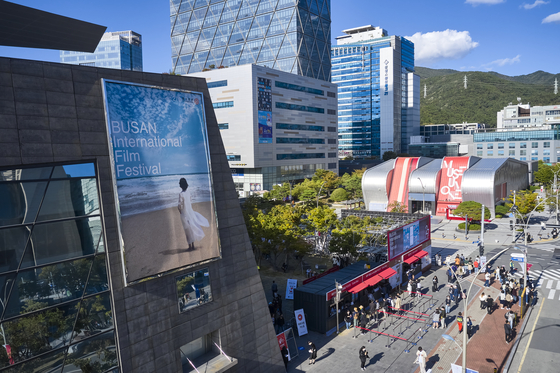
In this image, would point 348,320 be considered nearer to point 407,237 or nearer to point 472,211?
point 407,237

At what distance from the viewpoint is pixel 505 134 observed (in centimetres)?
14025

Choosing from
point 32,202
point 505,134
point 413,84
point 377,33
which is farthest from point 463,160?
point 377,33

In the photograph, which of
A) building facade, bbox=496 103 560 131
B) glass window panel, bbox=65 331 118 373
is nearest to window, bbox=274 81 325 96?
glass window panel, bbox=65 331 118 373

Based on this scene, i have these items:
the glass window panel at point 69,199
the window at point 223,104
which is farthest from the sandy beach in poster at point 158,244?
the window at point 223,104

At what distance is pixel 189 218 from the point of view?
16.8m

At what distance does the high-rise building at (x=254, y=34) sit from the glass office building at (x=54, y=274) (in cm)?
10296

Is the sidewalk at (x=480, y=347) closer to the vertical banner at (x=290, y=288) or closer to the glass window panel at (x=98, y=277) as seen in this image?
the vertical banner at (x=290, y=288)

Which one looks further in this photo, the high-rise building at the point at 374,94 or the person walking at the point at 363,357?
the high-rise building at the point at 374,94

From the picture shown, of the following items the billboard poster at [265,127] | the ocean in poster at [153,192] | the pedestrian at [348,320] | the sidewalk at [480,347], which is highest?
the billboard poster at [265,127]

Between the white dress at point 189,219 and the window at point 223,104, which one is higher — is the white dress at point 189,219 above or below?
below

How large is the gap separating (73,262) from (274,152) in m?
80.4

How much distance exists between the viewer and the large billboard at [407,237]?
32.9m

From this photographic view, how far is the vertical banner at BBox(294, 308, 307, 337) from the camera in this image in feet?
81.7

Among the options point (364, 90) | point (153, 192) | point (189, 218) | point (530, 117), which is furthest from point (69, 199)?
point (530, 117)
